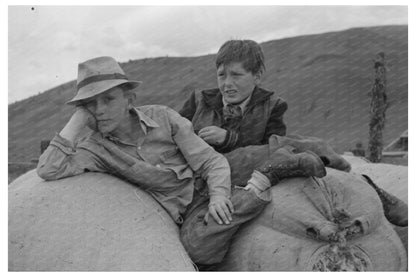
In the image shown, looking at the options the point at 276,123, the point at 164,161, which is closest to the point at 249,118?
the point at 276,123

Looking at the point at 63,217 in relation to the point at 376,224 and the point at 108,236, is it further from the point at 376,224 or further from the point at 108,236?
the point at 376,224

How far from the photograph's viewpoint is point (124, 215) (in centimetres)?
281

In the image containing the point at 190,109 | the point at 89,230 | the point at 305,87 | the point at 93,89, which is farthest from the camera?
the point at 305,87

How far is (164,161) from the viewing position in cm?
300

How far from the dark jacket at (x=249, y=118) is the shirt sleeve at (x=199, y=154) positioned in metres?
0.14

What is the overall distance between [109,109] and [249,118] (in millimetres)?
750

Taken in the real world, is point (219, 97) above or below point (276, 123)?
above

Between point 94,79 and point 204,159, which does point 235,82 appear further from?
point 94,79

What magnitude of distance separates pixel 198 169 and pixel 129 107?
1.55 ft

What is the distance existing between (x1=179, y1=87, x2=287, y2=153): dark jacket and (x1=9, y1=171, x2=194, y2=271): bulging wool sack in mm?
573

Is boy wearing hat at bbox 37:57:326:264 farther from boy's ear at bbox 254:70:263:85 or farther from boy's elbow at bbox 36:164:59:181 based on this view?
boy's ear at bbox 254:70:263:85

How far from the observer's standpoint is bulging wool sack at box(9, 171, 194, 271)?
2.63m

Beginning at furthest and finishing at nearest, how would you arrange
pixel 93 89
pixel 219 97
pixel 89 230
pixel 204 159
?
pixel 219 97 < pixel 204 159 < pixel 93 89 < pixel 89 230

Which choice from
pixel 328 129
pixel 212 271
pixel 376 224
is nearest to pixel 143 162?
pixel 212 271
